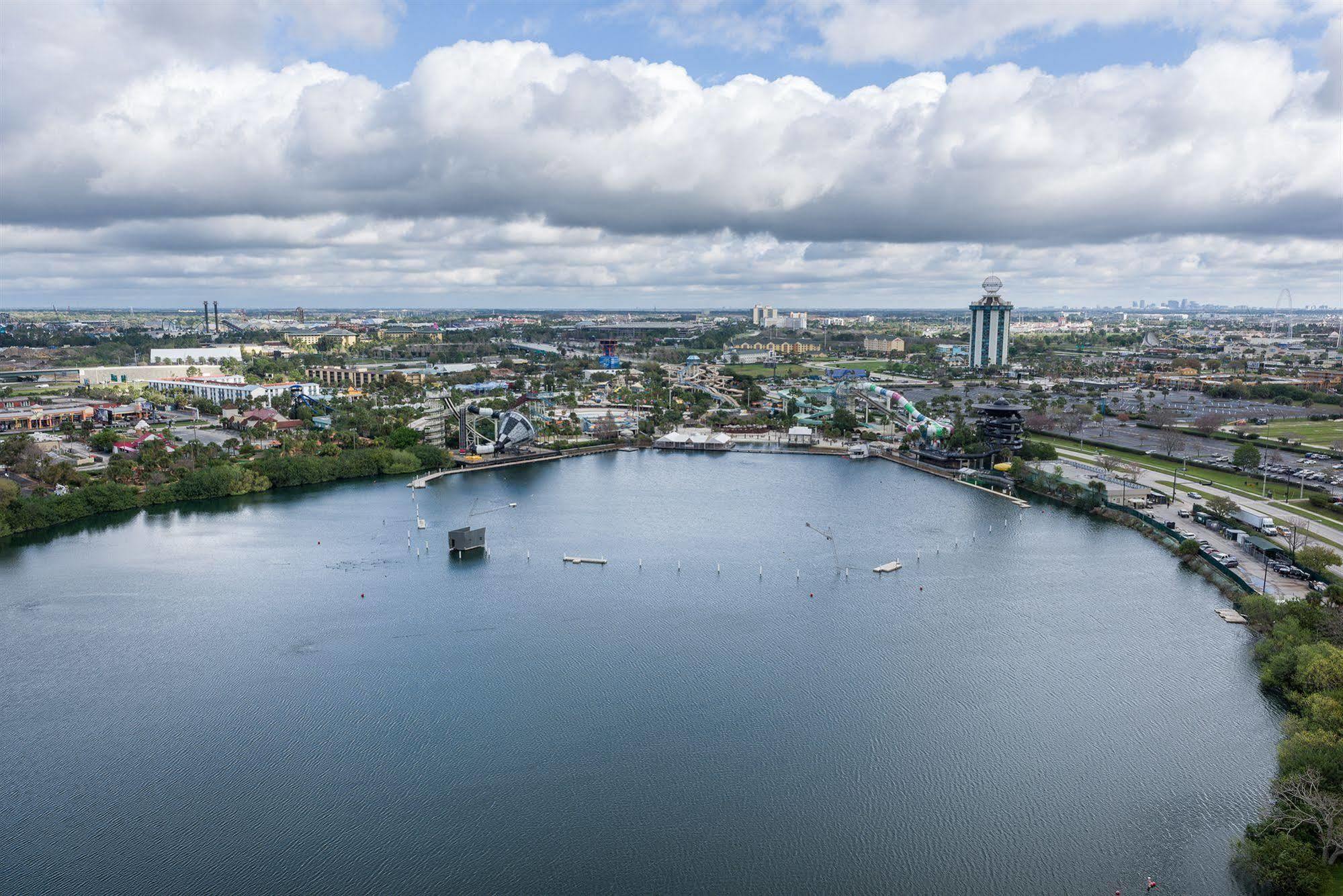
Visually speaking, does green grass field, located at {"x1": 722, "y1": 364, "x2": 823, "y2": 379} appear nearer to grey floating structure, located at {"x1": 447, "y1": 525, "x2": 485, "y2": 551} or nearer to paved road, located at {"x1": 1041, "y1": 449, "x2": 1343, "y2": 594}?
paved road, located at {"x1": 1041, "y1": 449, "x2": 1343, "y2": 594}

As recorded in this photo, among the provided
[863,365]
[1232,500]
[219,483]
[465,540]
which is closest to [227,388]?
[219,483]

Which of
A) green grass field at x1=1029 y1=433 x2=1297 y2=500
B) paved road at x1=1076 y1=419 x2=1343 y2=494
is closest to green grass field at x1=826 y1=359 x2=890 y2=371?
paved road at x1=1076 y1=419 x2=1343 y2=494

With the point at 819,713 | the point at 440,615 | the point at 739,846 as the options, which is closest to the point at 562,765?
the point at 739,846

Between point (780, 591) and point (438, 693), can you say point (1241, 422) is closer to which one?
point (780, 591)

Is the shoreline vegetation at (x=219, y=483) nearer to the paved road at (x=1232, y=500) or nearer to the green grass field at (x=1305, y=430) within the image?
the paved road at (x=1232, y=500)

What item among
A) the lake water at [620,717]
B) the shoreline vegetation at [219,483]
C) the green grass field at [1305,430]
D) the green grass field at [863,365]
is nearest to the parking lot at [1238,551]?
the lake water at [620,717]

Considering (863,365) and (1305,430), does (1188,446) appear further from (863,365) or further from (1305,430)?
(863,365)
